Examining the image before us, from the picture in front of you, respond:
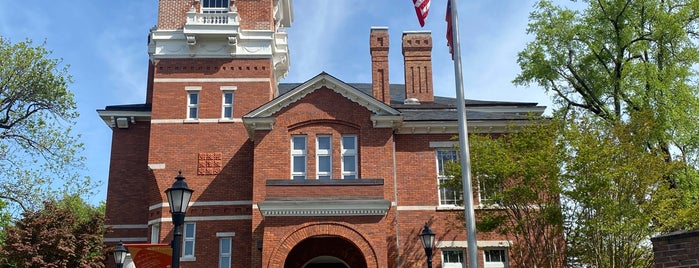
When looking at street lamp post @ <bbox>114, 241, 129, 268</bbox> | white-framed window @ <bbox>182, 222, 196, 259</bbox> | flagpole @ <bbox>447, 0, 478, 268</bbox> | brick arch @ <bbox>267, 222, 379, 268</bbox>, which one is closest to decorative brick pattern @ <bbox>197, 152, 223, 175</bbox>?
white-framed window @ <bbox>182, 222, 196, 259</bbox>

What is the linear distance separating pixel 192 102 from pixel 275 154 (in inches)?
224

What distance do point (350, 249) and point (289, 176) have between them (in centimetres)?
339

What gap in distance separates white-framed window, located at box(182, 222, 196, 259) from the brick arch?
5502 mm

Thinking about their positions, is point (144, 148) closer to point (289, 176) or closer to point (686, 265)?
point (289, 176)

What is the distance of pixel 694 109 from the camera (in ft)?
77.5

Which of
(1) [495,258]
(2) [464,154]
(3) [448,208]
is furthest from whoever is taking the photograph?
(3) [448,208]

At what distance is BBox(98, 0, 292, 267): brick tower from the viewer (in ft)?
81.5

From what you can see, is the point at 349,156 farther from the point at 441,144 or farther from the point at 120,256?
the point at 120,256

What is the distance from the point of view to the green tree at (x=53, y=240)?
75.0 ft

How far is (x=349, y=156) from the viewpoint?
23.4 meters

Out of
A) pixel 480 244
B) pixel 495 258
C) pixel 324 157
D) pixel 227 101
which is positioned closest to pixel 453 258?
pixel 480 244

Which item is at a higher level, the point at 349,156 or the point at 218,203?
the point at 349,156

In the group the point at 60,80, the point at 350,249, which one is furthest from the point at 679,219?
the point at 60,80

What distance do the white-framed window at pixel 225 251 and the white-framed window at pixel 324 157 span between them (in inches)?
182
